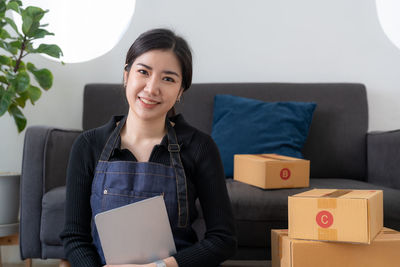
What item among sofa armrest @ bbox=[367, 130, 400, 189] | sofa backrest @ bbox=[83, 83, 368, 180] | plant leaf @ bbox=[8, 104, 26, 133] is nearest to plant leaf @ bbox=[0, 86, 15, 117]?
plant leaf @ bbox=[8, 104, 26, 133]

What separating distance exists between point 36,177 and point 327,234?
1061 millimetres

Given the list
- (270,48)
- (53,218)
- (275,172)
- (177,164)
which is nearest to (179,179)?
(177,164)

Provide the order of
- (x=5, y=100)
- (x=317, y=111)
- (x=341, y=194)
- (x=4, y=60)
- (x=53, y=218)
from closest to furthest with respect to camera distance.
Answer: (x=341, y=194) → (x=53, y=218) → (x=5, y=100) → (x=4, y=60) → (x=317, y=111)

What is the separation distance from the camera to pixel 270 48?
2.37 meters

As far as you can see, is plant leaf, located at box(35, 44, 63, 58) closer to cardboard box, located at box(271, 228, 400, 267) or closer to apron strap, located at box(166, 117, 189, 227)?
apron strap, located at box(166, 117, 189, 227)

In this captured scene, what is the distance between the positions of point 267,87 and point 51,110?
1193mm

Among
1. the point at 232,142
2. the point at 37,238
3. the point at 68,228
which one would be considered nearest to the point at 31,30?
the point at 37,238

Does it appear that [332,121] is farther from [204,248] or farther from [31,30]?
[31,30]

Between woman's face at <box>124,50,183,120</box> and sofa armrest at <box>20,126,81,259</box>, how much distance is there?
26.0 inches

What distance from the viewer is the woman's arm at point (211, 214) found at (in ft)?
3.22

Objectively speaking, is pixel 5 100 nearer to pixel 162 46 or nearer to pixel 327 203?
pixel 162 46

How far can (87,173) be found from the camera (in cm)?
104

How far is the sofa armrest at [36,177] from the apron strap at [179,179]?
70 centimetres

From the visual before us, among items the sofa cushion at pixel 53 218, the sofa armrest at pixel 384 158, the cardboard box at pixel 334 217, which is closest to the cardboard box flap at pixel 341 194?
the cardboard box at pixel 334 217
